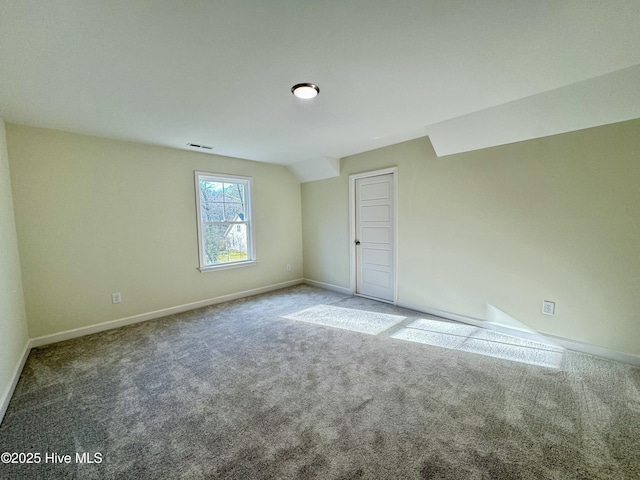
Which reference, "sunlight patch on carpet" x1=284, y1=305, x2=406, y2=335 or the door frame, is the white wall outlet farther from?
the door frame

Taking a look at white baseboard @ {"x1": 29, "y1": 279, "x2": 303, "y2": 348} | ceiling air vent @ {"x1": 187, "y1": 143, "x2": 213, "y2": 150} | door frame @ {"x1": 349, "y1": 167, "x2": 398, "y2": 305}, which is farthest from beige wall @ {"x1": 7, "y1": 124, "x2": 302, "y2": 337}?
door frame @ {"x1": 349, "y1": 167, "x2": 398, "y2": 305}

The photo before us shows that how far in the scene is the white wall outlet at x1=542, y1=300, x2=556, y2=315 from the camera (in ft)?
8.63

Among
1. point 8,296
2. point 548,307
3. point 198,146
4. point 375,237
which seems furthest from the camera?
point 375,237

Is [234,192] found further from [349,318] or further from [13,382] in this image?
[13,382]

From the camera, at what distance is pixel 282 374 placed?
2.24m

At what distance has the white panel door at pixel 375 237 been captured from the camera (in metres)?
3.97

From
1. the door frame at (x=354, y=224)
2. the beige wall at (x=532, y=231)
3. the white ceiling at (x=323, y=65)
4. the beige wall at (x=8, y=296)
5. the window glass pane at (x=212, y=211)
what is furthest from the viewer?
the window glass pane at (x=212, y=211)

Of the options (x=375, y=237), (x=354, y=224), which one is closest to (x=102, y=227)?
(x=354, y=224)

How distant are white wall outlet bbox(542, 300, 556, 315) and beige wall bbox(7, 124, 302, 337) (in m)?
4.24

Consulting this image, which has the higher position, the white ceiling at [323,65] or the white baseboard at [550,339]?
the white ceiling at [323,65]

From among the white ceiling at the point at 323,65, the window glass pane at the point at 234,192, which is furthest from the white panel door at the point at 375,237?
the window glass pane at the point at 234,192

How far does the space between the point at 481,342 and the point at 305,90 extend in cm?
305

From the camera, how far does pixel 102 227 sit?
317 cm

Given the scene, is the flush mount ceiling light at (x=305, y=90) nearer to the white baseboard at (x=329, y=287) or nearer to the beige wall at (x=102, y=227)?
the beige wall at (x=102, y=227)
